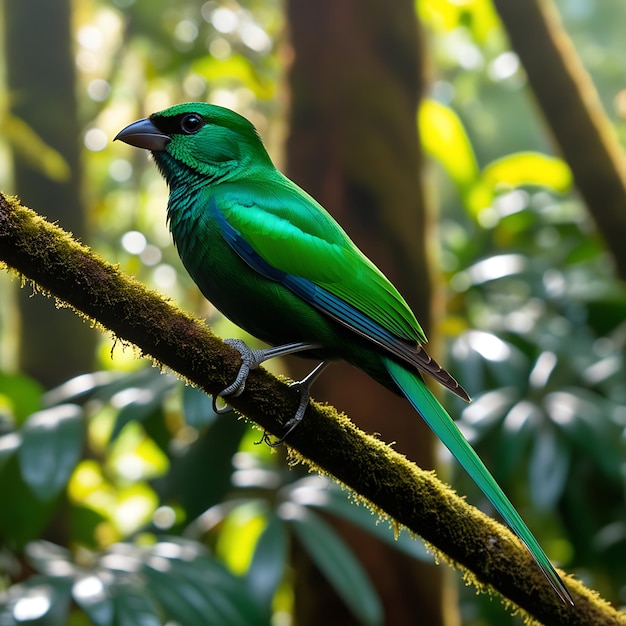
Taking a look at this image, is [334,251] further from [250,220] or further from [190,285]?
[190,285]

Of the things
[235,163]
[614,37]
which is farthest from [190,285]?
[614,37]

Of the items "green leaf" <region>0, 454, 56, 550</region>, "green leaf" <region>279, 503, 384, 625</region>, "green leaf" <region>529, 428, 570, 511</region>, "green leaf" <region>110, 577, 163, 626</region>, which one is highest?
"green leaf" <region>0, 454, 56, 550</region>

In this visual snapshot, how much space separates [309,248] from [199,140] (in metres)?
0.51

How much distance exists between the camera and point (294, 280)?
2049 mm

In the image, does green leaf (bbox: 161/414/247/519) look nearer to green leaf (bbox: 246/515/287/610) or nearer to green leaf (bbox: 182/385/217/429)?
green leaf (bbox: 182/385/217/429)

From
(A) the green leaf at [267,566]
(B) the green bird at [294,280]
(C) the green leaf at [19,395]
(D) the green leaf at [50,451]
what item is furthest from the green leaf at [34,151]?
(A) the green leaf at [267,566]

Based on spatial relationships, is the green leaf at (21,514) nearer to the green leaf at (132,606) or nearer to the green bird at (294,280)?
the green leaf at (132,606)

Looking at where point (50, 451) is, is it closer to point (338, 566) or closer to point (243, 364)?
point (338, 566)

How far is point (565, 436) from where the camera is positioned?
373 cm

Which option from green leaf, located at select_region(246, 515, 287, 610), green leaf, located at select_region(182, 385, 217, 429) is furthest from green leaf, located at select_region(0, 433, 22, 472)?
green leaf, located at select_region(246, 515, 287, 610)

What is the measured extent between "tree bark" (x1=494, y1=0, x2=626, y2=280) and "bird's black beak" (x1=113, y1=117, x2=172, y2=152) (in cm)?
266

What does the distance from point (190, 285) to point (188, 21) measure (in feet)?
7.42

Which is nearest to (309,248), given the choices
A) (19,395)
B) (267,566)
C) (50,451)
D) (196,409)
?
(196,409)

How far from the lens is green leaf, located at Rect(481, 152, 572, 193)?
17.4 feet
